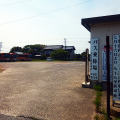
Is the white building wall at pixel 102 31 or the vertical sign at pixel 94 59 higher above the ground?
the white building wall at pixel 102 31

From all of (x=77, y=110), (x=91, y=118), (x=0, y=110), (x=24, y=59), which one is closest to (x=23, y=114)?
(x=0, y=110)

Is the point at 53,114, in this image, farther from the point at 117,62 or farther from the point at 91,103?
the point at 117,62

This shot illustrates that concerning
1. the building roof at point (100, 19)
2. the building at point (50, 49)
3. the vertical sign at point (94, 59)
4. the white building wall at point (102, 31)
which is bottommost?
the vertical sign at point (94, 59)

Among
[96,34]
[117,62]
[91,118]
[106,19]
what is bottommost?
[91,118]

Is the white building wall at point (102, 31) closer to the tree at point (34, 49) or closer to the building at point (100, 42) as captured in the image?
the building at point (100, 42)

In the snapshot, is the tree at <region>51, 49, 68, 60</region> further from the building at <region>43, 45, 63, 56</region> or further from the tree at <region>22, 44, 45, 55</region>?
the tree at <region>22, 44, 45, 55</region>

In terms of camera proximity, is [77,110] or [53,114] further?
[77,110]

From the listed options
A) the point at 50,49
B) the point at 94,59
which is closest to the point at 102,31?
the point at 94,59

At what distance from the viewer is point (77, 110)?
14.2 ft

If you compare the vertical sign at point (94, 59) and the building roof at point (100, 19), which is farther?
the vertical sign at point (94, 59)

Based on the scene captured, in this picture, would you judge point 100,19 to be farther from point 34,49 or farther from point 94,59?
point 34,49

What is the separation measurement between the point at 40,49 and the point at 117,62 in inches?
2433

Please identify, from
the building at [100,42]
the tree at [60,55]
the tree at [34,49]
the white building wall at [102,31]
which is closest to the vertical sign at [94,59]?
the building at [100,42]

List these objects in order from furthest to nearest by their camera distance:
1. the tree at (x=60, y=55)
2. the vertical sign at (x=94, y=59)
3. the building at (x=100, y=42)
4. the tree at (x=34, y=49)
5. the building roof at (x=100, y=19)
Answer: the tree at (x=34, y=49), the tree at (x=60, y=55), the vertical sign at (x=94, y=59), the building at (x=100, y=42), the building roof at (x=100, y=19)
